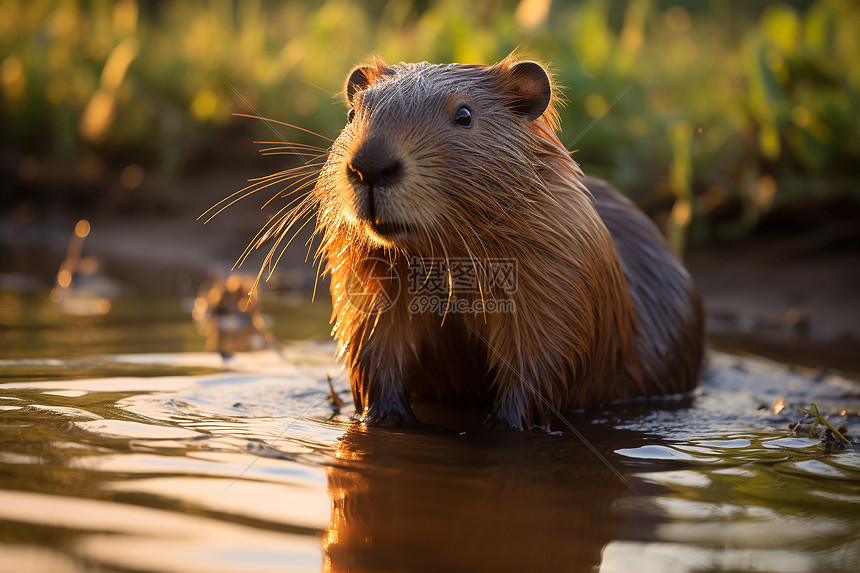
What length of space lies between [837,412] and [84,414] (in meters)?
2.30

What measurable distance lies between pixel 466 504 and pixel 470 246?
928 mm

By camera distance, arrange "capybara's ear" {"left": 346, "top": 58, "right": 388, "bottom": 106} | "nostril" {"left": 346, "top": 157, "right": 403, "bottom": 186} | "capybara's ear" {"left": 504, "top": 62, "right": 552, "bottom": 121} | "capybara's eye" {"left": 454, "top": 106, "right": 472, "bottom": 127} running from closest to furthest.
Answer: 1. "nostril" {"left": 346, "top": 157, "right": 403, "bottom": 186}
2. "capybara's eye" {"left": 454, "top": 106, "right": 472, "bottom": 127}
3. "capybara's ear" {"left": 504, "top": 62, "right": 552, "bottom": 121}
4. "capybara's ear" {"left": 346, "top": 58, "right": 388, "bottom": 106}

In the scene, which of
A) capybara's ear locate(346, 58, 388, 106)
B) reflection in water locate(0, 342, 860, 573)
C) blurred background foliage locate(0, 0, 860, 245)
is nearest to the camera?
reflection in water locate(0, 342, 860, 573)

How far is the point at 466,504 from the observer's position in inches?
75.3

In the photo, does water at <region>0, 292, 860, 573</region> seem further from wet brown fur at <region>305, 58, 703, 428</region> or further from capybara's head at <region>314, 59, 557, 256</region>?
capybara's head at <region>314, 59, 557, 256</region>

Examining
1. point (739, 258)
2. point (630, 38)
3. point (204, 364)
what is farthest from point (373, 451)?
point (630, 38)

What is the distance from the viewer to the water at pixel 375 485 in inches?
63.8

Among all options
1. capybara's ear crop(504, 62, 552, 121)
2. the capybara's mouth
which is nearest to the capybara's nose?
the capybara's mouth

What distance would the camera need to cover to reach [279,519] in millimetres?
1756

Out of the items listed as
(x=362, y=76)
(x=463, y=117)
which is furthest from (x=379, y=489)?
(x=362, y=76)

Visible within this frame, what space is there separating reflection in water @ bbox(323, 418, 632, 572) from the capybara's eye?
2.90ft

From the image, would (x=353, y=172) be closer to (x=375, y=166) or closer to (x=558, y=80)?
(x=375, y=166)

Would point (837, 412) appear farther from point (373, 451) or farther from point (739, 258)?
point (739, 258)

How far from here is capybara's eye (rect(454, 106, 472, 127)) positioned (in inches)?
106
